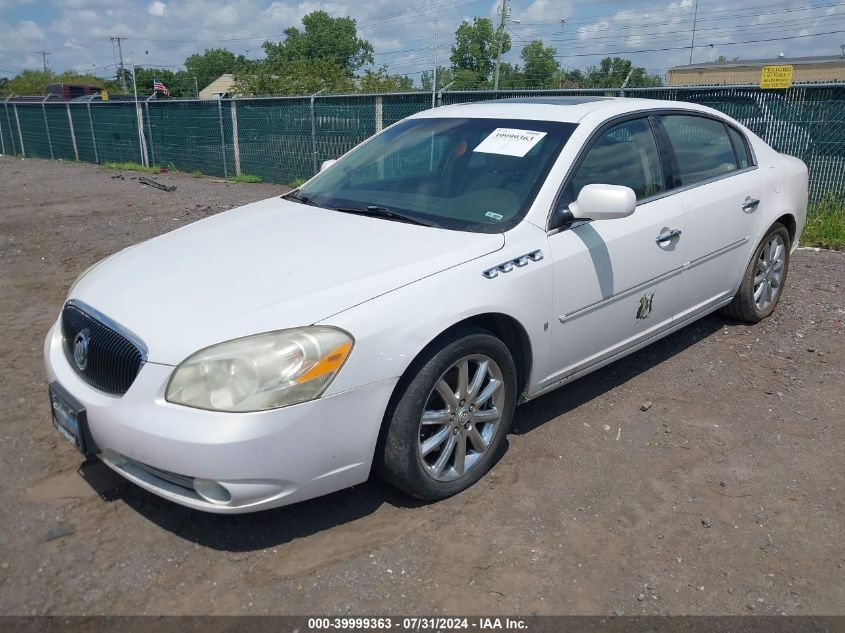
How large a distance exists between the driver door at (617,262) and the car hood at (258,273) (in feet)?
1.59

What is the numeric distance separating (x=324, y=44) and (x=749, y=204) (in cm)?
7630

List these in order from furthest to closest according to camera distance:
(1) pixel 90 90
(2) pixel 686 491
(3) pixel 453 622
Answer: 1. (1) pixel 90 90
2. (2) pixel 686 491
3. (3) pixel 453 622

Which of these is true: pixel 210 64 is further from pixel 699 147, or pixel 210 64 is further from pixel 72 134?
pixel 699 147

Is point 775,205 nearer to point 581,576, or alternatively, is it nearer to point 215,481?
point 581,576

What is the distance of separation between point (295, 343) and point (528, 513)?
1.28 metres

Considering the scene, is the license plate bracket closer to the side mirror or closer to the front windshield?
the front windshield

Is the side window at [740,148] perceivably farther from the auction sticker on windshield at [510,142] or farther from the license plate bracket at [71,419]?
the license plate bracket at [71,419]

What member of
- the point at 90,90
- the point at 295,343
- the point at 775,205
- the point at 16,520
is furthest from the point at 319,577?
the point at 90,90

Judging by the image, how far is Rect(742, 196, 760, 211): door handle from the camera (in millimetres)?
4652

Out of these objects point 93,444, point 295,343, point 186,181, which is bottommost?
point 186,181

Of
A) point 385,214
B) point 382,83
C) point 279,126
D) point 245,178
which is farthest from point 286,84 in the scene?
point 385,214

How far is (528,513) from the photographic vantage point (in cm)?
309

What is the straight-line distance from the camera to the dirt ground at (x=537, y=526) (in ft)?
8.51

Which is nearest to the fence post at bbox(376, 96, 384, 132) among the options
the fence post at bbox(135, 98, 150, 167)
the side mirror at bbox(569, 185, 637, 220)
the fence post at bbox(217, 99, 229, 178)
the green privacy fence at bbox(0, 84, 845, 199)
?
the green privacy fence at bbox(0, 84, 845, 199)
